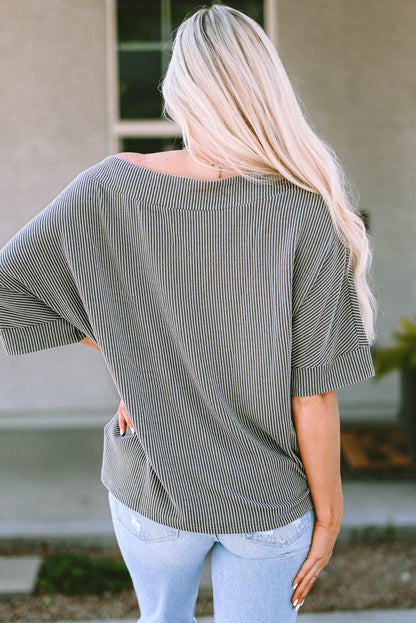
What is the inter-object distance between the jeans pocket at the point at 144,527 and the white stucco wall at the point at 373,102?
3.75 m

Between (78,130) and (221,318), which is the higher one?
(221,318)

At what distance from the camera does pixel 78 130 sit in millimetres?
4789

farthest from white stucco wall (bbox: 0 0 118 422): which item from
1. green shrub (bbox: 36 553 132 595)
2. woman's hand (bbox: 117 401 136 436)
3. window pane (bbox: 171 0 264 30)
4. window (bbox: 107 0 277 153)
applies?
woman's hand (bbox: 117 401 136 436)

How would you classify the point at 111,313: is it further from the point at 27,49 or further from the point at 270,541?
the point at 27,49

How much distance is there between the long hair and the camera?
1.28 metres

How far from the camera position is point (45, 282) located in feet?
4.51

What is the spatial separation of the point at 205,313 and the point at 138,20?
13.5ft

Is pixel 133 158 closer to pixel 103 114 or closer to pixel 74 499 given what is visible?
pixel 74 499

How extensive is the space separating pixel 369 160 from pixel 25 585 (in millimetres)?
3502

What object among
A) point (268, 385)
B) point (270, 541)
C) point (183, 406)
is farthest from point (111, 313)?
point (270, 541)

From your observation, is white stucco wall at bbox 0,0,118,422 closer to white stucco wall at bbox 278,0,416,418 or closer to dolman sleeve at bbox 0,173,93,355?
white stucco wall at bbox 278,0,416,418

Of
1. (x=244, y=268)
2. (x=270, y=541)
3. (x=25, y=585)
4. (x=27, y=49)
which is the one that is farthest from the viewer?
(x=27, y=49)

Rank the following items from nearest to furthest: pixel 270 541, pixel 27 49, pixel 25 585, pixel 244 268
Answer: pixel 244 268 < pixel 270 541 < pixel 25 585 < pixel 27 49

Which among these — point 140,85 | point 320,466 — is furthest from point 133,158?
point 140,85
